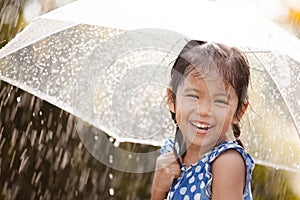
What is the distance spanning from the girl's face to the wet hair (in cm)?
2

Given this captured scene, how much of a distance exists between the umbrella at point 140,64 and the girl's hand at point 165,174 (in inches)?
15.4

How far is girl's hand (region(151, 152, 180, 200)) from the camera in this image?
2.75 meters

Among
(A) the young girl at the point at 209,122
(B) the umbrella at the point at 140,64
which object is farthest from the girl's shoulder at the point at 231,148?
(B) the umbrella at the point at 140,64

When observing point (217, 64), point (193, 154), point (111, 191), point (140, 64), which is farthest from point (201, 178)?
point (111, 191)

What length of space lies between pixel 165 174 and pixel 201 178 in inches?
7.4

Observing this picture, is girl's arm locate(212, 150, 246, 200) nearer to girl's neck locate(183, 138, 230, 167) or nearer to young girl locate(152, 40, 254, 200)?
young girl locate(152, 40, 254, 200)

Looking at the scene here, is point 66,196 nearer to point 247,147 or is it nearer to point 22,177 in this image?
point 22,177

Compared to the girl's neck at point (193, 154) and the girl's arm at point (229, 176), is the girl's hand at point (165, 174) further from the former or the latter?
the girl's arm at point (229, 176)

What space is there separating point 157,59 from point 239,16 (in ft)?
2.21

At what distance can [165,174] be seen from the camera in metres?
2.78

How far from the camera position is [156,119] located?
3479mm

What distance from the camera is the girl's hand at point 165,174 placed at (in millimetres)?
2754

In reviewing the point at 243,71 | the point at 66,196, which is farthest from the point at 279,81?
the point at 66,196

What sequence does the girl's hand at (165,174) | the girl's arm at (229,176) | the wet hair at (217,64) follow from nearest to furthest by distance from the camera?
the girl's arm at (229,176)
the wet hair at (217,64)
the girl's hand at (165,174)
